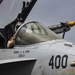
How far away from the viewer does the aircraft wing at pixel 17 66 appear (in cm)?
1124

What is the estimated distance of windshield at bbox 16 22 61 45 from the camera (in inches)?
473

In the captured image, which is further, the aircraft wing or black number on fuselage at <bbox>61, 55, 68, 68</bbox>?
the aircraft wing

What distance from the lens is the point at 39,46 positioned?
11547mm

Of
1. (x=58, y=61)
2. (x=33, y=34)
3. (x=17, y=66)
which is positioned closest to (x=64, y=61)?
(x=58, y=61)

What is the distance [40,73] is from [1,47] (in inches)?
80.9

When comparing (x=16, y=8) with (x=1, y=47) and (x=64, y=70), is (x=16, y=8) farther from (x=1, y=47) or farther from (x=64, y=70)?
(x=64, y=70)

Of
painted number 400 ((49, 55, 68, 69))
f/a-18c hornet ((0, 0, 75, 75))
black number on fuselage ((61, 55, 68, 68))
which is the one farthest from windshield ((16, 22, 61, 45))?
black number on fuselage ((61, 55, 68, 68))

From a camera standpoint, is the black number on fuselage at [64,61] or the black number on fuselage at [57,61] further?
the black number on fuselage at [57,61]

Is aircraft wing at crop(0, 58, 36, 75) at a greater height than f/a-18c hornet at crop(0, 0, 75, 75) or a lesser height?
lesser

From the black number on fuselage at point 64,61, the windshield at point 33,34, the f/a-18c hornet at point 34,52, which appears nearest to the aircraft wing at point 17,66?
the f/a-18c hornet at point 34,52

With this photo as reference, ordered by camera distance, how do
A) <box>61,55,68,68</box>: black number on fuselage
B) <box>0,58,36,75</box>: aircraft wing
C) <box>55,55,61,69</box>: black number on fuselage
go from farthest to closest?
1. <box>0,58,36,75</box>: aircraft wing
2. <box>55,55,61,69</box>: black number on fuselage
3. <box>61,55,68,68</box>: black number on fuselage

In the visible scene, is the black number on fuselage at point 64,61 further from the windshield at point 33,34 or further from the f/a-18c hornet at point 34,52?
the windshield at point 33,34

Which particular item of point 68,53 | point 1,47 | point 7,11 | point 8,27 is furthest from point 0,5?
point 68,53

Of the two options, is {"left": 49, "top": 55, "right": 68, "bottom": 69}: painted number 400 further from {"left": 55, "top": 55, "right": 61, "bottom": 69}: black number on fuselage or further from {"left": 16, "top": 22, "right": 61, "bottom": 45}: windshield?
{"left": 16, "top": 22, "right": 61, "bottom": 45}: windshield
